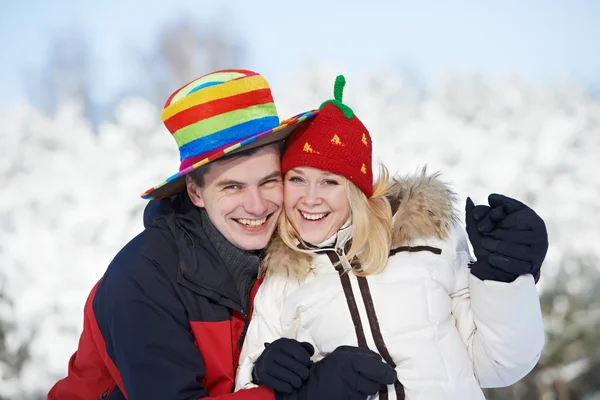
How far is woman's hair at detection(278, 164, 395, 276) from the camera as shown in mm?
1987

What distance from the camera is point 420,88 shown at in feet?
22.6

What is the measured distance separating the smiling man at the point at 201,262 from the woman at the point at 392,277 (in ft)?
0.29

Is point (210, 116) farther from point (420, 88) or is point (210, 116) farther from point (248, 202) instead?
point (420, 88)

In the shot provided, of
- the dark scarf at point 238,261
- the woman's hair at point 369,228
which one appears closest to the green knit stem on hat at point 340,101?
the woman's hair at point 369,228

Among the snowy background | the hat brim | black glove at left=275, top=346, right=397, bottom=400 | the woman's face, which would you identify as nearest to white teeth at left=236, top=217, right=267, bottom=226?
the woman's face

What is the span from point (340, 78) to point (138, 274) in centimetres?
103

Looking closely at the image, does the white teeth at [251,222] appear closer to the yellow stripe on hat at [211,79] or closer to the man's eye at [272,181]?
the man's eye at [272,181]

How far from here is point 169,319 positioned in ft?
6.46

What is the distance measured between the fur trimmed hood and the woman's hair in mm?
32

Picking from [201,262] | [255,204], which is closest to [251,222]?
[255,204]

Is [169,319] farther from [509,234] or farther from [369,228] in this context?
[509,234]

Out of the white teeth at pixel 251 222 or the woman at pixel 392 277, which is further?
the white teeth at pixel 251 222

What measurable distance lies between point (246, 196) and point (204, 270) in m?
0.29

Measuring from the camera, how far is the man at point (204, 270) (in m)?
1.90
